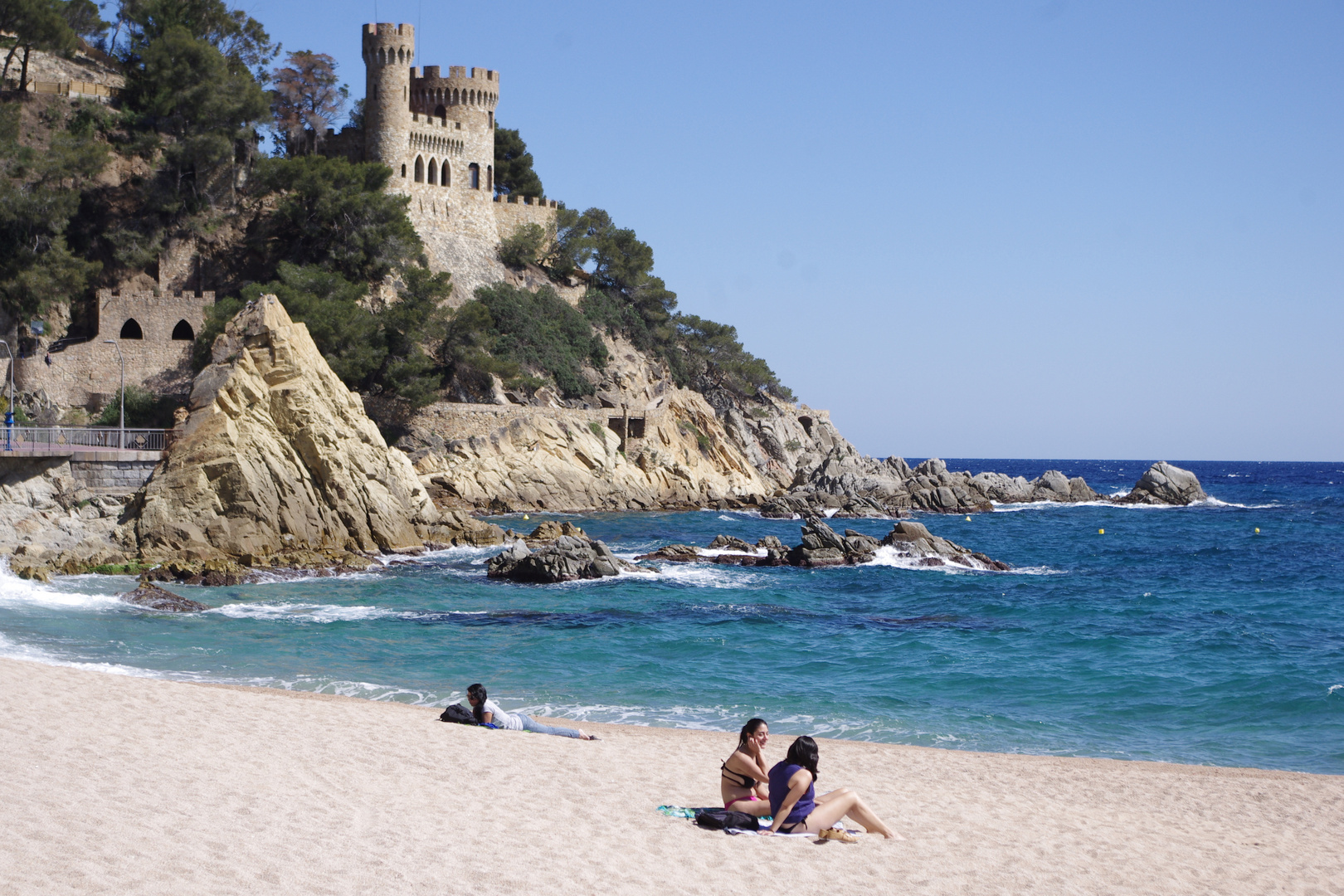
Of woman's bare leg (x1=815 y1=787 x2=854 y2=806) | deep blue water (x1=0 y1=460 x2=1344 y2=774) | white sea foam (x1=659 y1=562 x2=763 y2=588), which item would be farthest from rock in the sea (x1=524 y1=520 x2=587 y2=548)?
woman's bare leg (x1=815 y1=787 x2=854 y2=806)

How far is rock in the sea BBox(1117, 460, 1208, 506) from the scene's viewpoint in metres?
59.6

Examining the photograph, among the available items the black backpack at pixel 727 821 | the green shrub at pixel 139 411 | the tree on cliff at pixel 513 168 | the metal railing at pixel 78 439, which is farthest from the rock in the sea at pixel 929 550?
the tree on cliff at pixel 513 168

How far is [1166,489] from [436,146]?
4089 centimetres

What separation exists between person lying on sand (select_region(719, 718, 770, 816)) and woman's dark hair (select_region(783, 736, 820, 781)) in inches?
15.8

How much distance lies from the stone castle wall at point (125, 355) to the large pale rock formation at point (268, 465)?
42.8 feet

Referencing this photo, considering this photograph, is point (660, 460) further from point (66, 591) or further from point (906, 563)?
point (66, 591)

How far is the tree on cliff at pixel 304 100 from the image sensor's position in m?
54.2

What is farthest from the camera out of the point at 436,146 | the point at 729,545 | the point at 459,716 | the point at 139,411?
the point at 436,146

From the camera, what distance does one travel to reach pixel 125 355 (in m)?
38.0

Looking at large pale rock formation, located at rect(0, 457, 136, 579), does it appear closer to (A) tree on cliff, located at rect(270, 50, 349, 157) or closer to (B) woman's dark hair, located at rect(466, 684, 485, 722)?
(B) woman's dark hair, located at rect(466, 684, 485, 722)

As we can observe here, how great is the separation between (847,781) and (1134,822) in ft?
8.12

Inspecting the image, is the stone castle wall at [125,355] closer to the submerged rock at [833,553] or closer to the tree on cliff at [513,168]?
the submerged rock at [833,553]

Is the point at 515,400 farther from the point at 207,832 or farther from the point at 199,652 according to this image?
the point at 207,832

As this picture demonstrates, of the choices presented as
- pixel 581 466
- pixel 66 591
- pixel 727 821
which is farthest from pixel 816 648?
pixel 581 466
